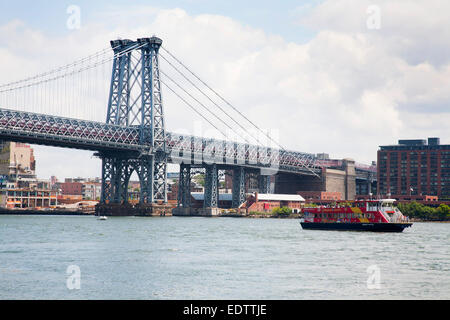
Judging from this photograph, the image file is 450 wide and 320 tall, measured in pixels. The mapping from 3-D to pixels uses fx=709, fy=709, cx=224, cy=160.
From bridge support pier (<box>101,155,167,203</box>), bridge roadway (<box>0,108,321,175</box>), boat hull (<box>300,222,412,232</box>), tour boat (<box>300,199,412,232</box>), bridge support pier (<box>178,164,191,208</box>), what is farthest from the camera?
bridge support pier (<box>178,164,191,208</box>)

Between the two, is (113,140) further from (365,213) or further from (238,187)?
(365,213)

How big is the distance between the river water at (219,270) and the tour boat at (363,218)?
20881mm

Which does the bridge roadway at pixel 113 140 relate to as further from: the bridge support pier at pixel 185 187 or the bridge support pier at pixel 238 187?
the bridge support pier at pixel 185 187

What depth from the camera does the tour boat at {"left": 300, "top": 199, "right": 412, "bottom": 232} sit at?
87.3 m

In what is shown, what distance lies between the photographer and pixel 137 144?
5778 inches

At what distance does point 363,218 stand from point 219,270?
163 ft

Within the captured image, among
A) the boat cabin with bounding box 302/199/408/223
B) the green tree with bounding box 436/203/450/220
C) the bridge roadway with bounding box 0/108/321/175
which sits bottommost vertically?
the green tree with bounding box 436/203/450/220

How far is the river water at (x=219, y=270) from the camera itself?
1351 inches

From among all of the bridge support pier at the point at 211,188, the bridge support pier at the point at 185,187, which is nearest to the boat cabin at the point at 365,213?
the bridge support pier at the point at 211,188

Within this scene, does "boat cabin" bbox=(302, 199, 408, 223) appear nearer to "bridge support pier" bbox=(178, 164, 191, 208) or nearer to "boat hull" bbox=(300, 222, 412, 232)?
"boat hull" bbox=(300, 222, 412, 232)

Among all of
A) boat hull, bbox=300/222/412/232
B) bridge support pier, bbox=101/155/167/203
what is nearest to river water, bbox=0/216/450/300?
boat hull, bbox=300/222/412/232

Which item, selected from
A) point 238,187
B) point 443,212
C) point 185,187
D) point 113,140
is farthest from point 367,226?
point 238,187

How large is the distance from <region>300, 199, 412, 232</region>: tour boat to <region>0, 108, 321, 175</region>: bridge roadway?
185ft

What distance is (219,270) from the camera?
1692 inches
